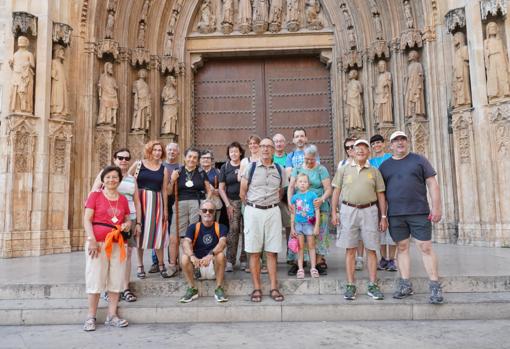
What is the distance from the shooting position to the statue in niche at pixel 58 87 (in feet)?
25.3

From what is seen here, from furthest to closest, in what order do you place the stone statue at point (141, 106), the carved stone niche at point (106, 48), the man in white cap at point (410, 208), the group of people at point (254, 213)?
the stone statue at point (141, 106) → the carved stone niche at point (106, 48) → the man in white cap at point (410, 208) → the group of people at point (254, 213)

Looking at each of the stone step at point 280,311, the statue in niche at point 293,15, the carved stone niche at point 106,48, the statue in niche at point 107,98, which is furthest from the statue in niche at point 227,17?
the stone step at point 280,311

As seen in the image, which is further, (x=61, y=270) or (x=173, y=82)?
(x=173, y=82)

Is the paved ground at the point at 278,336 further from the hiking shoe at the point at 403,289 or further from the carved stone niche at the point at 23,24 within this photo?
the carved stone niche at the point at 23,24

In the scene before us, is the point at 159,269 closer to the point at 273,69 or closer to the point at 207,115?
the point at 207,115

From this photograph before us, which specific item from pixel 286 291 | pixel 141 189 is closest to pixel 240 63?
pixel 141 189

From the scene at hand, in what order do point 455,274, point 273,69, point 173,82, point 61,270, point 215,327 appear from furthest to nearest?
point 273,69, point 173,82, point 61,270, point 455,274, point 215,327

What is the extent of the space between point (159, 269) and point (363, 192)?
266cm

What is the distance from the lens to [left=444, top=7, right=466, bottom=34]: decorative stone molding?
25.1 feet

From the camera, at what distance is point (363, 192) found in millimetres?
4242

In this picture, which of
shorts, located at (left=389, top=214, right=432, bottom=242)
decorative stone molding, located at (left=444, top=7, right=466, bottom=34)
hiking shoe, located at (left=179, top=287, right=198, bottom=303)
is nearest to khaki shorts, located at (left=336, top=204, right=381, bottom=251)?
shorts, located at (left=389, top=214, right=432, bottom=242)

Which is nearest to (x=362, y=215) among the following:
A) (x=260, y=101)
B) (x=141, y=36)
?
(x=260, y=101)

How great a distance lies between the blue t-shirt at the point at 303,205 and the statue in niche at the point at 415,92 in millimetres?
4904

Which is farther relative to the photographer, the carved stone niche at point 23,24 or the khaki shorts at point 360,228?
the carved stone niche at point 23,24
